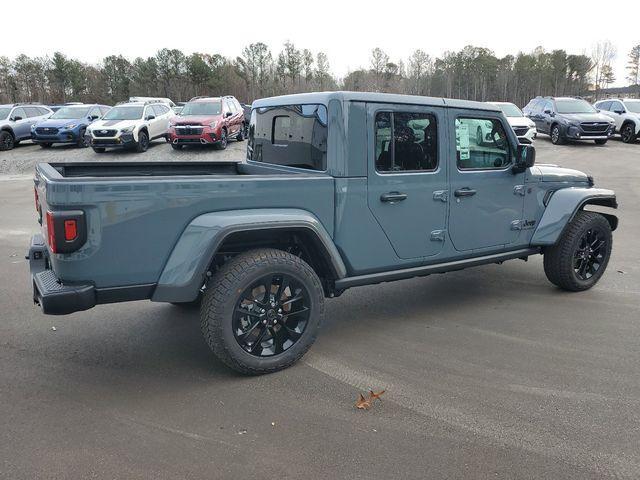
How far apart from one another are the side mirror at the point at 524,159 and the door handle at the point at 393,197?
1.30 metres

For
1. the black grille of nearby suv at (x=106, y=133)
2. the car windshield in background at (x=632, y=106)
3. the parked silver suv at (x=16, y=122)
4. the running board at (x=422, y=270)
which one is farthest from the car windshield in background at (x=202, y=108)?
the car windshield in background at (x=632, y=106)

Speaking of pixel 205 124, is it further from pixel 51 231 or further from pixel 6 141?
pixel 51 231

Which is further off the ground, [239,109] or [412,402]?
[239,109]

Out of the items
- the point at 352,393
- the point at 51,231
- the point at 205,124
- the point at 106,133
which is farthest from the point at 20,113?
the point at 352,393

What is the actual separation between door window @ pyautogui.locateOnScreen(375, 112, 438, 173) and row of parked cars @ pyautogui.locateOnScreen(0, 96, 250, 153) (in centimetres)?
1406

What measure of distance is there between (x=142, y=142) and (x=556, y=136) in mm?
14791

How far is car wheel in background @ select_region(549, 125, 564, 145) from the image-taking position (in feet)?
64.4

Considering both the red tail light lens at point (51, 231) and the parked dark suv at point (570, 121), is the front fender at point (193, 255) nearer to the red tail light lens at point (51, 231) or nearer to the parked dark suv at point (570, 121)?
the red tail light lens at point (51, 231)

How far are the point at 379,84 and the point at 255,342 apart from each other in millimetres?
48192

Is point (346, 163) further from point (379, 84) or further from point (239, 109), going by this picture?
point (379, 84)

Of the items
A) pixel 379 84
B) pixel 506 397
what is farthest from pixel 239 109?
pixel 379 84

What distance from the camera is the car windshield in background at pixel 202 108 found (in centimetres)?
1797

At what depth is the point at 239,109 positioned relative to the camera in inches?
782

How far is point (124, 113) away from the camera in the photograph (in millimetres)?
18359
